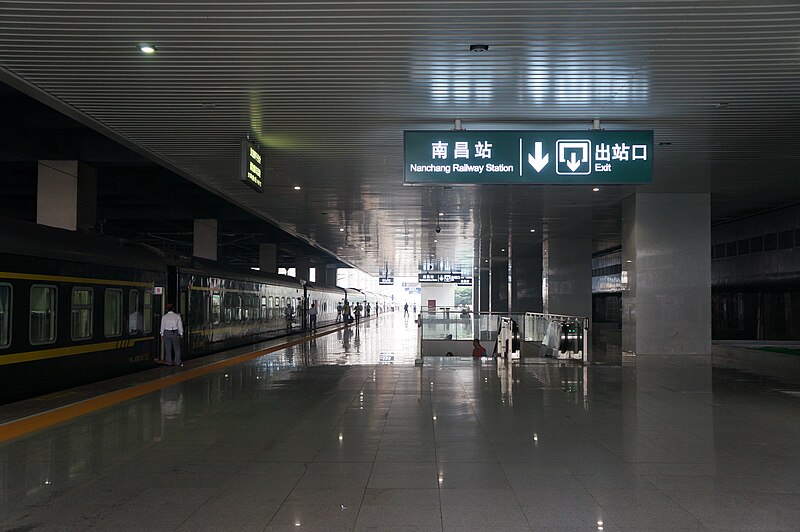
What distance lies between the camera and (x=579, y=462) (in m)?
6.36

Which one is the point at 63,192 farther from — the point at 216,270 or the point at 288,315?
the point at 288,315

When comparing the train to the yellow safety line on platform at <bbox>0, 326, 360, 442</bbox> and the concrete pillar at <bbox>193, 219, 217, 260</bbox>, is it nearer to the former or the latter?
the yellow safety line on platform at <bbox>0, 326, 360, 442</bbox>

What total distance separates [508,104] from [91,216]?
11413 mm

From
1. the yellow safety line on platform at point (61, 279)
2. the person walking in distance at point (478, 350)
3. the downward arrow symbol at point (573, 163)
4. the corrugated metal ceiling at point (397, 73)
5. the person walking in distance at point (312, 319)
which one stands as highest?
the corrugated metal ceiling at point (397, 73)

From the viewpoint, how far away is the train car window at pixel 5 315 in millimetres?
8961

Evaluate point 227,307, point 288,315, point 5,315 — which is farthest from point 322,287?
point 5,315

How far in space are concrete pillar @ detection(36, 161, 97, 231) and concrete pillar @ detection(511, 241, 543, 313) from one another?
90.9ft

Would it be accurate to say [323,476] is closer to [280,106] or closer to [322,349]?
[280,106]

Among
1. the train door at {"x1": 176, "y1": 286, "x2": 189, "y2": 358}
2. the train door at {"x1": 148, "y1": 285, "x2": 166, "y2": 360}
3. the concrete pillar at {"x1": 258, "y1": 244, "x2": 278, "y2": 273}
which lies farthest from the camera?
the concrete pillar at {"x1": 258, "y1": 244, "x2": 278, "y2": 273}

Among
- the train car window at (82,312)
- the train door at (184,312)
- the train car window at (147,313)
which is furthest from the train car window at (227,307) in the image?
the train car window at (82,312)

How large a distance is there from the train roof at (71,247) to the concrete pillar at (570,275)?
19.7m

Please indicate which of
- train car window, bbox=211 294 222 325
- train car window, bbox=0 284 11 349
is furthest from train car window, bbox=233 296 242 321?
train car window, bbox=0 284 11 349

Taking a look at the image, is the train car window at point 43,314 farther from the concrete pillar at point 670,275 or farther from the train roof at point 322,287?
the train roof at point 322,287

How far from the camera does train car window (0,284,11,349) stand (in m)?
8.96
